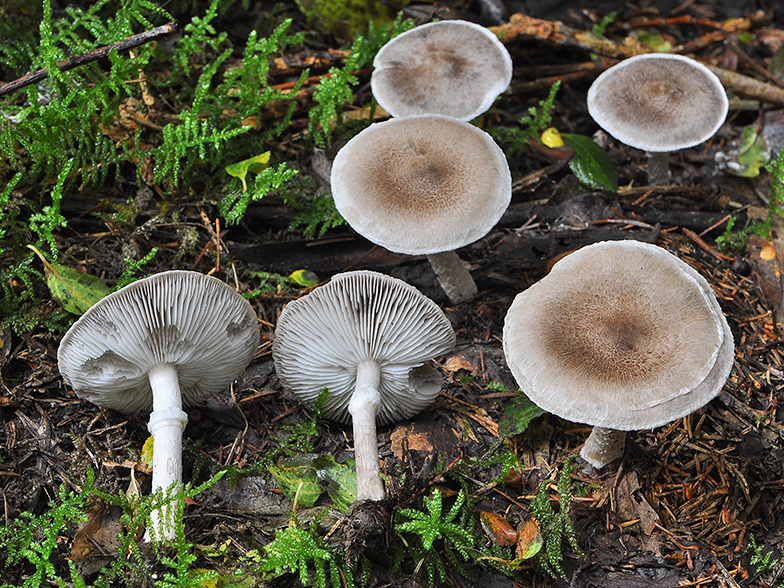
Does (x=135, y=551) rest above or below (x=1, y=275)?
below

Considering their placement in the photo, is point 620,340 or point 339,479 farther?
point 339,479

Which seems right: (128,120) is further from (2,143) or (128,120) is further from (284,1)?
(284,1)

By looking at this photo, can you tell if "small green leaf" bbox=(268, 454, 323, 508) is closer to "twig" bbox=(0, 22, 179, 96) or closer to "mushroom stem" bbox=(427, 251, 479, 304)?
"mushroom stem" bbox=(427, 251, 479, 304)

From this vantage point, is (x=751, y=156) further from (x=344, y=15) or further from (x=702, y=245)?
(x=344, y=15)

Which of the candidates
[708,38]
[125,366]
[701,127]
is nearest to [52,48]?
[125,366]

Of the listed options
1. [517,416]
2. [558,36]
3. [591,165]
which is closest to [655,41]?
[558,36]

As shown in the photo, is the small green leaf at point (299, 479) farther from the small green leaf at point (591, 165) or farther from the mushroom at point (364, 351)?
the small green leaf at point (591, 165)
